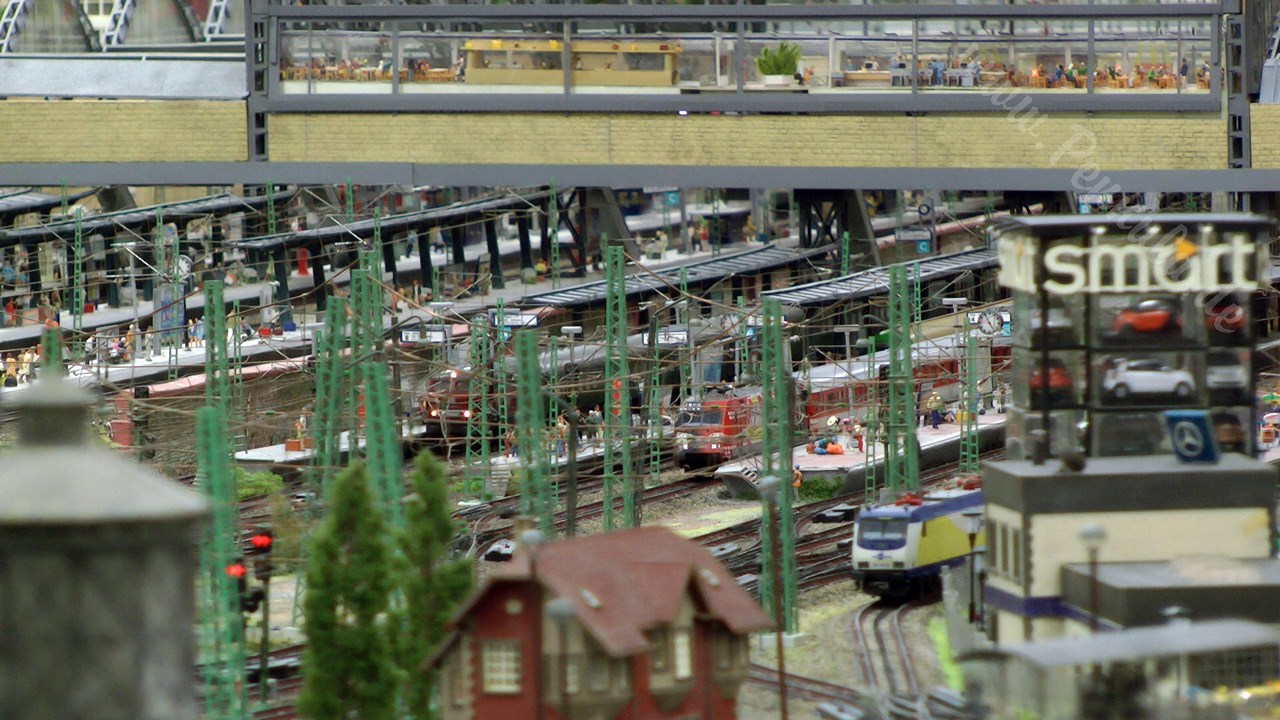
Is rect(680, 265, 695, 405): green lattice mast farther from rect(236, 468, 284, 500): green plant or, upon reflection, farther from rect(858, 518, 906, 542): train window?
rect(858, 518, 906, 542): train window

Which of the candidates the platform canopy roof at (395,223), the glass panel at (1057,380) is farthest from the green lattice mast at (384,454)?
the platform canopy roof at (395,223)

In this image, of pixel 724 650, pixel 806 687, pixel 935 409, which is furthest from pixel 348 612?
pixel 935 409

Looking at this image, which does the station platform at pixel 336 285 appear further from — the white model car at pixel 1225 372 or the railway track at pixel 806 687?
the white model car at pixel 1225 372

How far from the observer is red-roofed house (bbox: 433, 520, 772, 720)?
17.2m

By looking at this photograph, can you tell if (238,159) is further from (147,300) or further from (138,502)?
(138,502)

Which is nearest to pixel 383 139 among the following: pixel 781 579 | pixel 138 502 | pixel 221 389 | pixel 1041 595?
pixel 221 389

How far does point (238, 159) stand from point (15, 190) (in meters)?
14.8

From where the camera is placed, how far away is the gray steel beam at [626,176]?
43750 mm

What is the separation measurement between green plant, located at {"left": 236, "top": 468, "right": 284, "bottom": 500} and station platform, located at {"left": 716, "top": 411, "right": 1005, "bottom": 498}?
7.58 metres

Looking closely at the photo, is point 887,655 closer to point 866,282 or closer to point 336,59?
point 866,282

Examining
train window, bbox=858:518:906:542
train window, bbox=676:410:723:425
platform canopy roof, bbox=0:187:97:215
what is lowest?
train window, bbox=858:518:906:542

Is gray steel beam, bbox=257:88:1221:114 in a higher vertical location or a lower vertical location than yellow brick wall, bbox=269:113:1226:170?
higher

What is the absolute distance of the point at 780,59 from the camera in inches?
1774

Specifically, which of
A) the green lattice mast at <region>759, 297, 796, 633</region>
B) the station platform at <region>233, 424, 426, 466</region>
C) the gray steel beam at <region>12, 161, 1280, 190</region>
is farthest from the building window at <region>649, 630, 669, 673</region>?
the gray steel beam at <region>12, 161, 1280, 190</region>
